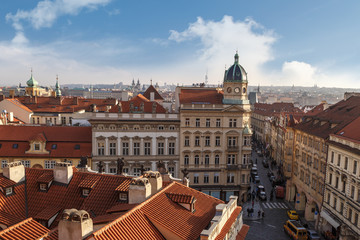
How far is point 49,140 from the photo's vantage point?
5262 centimetres

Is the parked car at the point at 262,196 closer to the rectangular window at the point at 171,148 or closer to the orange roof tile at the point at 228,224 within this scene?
the rectangular window at the point at 171,148

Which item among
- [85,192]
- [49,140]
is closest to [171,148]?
[49,140]

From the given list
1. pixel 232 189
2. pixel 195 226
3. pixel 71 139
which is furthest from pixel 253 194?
pixel 195 226

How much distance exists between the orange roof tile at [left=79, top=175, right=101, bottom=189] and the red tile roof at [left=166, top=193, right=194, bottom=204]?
6.73 metres

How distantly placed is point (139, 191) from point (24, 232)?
24.6ft

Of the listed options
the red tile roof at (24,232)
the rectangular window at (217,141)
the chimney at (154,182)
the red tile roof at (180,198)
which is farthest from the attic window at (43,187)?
the rectangular window at (217,141)

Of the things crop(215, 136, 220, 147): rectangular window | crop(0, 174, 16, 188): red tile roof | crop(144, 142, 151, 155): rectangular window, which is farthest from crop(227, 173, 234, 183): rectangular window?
crop(0, 174, 16, 188): red tile roof

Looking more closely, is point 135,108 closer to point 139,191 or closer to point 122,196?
point 122,196

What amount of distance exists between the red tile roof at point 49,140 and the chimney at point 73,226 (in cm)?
3754

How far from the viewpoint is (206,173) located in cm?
5559

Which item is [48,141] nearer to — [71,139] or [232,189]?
[71,139]

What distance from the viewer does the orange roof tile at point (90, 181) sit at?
25.6 meters

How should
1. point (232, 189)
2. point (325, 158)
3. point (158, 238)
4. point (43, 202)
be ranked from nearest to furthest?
point (158, 238)
point (43, 202)
point (325, 158)
point (232, 189)

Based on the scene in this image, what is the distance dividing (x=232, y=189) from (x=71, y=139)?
92.1 ft
